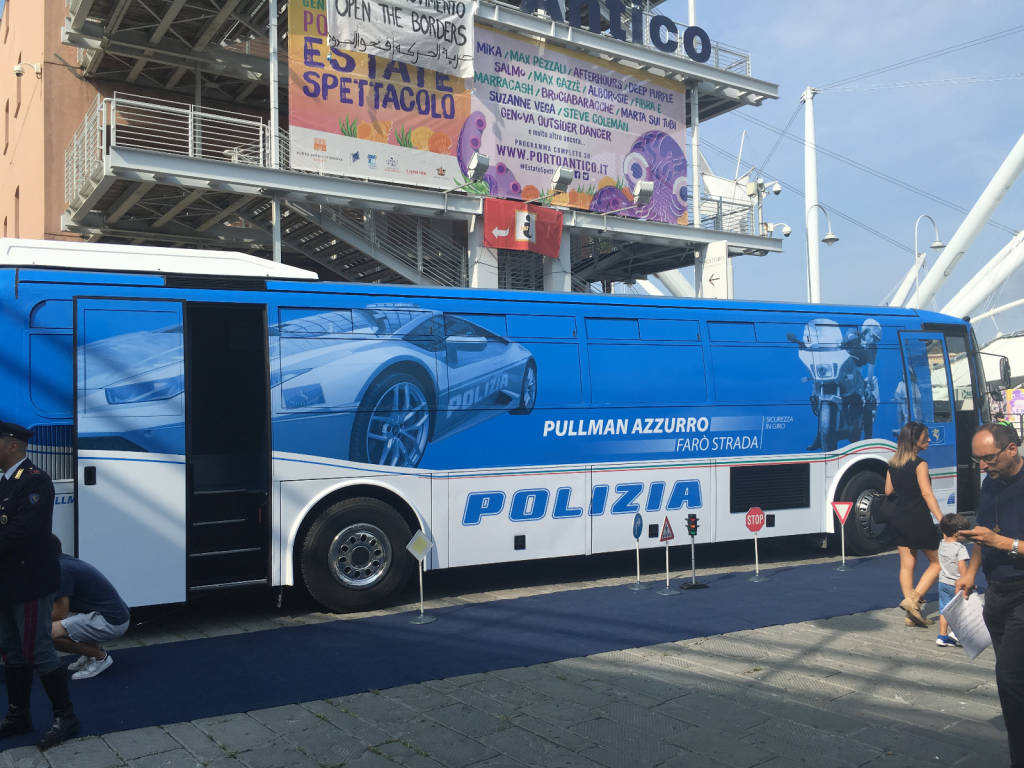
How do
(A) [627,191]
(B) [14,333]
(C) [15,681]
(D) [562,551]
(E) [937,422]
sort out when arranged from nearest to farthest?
(C) [15,681] → (B) [14,333] → (D) [562,551] → (E) [937,422] → (A) [627,191]

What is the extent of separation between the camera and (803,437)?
11.3 metres

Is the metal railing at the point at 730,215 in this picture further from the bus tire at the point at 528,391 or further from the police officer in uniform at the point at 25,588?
the police officer in uniform at the point at 25,588

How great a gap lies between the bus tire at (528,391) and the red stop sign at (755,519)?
10.2ft

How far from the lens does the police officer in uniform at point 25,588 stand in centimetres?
493

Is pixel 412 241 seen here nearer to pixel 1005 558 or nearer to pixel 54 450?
pixel 54 450

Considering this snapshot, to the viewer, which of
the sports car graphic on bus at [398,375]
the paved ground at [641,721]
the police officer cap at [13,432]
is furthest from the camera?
the sports car graphic on bus at [398,375]

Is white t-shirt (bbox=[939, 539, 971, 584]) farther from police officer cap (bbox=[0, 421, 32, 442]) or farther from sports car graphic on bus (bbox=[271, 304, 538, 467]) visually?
police officer cap (bbox=[0, 421, 32, 442])

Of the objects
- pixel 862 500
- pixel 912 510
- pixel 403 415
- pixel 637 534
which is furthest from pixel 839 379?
pixel 403 415

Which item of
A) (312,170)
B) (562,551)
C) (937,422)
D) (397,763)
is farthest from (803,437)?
(312,170)

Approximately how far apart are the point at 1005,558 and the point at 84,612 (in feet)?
20.2

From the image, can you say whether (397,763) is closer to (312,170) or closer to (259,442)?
(259,442)

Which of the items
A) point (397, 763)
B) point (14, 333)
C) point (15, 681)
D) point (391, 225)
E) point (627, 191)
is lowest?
point (397, 763)

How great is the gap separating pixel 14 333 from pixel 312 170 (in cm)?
1124

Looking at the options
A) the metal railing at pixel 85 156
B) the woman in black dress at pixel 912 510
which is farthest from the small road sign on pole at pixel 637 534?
the metal railing at pixel 85 156
